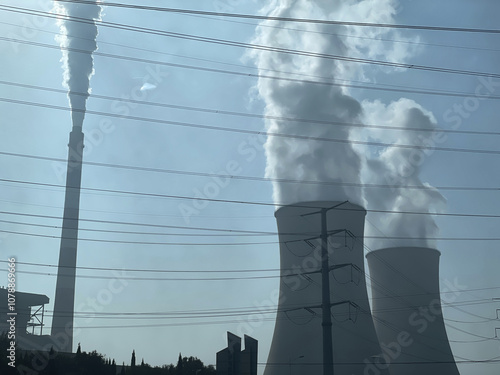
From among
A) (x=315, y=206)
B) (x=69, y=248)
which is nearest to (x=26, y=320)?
(x=69, y=248)

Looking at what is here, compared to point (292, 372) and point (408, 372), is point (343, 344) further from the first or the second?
point (408, 372)

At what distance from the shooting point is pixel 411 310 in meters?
26.2

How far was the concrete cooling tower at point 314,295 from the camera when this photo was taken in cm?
2152

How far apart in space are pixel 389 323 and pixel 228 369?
17289 millimetres

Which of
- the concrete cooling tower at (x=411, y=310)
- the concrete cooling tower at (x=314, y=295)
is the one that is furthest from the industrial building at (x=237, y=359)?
the concrete cooling tower at (x=411, y=310)

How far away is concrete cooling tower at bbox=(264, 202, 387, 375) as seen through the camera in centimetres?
2152

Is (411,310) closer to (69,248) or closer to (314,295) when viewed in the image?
(314,295)

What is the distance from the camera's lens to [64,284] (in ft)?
103

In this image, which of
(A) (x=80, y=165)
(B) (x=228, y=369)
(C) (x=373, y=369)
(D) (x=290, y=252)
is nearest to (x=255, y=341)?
(B) (x=228, y=369)

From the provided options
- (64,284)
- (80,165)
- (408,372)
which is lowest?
(408,372)

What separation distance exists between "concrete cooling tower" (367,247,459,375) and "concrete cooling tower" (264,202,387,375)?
3182mm

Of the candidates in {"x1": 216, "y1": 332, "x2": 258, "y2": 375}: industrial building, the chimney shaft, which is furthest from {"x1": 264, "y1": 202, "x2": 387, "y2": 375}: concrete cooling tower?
the chimney shaft

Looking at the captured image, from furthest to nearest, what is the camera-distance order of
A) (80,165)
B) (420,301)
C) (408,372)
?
(80,165), (408,372), (420,301)

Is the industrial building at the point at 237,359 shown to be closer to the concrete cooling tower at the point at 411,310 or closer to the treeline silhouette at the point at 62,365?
the treeline silhouette at the point at 62,365
